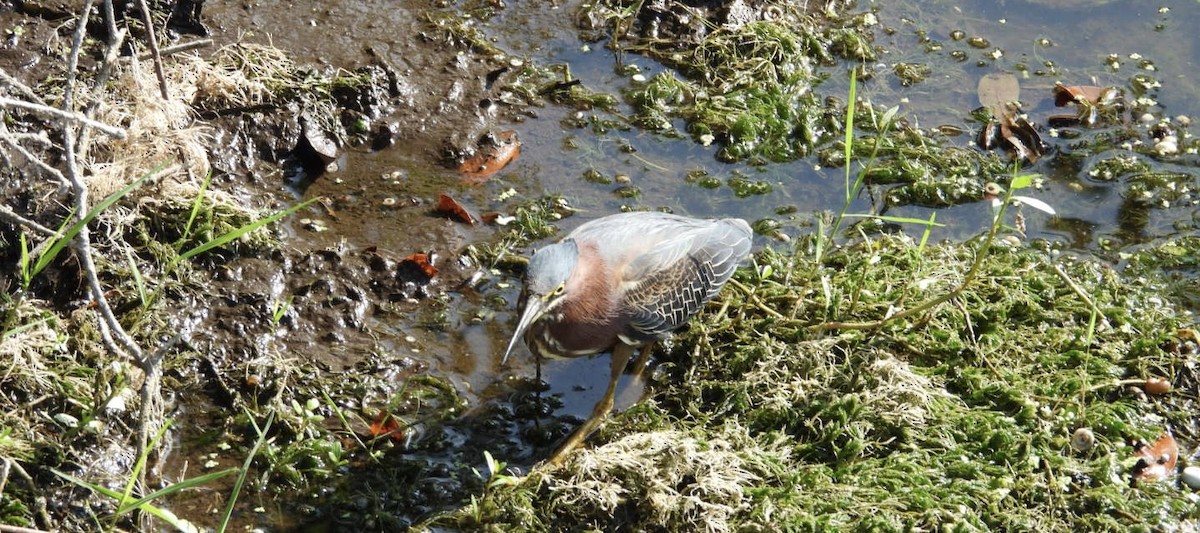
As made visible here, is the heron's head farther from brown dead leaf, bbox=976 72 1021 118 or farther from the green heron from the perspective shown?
brown dead leaf, bbox=976 72 1021 118

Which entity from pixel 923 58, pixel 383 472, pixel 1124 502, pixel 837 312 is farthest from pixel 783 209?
pixel 383 472

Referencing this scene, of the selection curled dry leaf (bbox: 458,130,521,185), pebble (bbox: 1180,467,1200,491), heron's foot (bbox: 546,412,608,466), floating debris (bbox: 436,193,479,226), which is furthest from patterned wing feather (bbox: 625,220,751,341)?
pebble (bbox: 1180,467,1200,491)

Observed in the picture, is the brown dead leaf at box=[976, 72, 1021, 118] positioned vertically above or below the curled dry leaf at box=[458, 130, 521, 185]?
above

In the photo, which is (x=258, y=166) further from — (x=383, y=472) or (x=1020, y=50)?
(x=1020, y=50)

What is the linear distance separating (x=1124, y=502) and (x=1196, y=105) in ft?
11.6

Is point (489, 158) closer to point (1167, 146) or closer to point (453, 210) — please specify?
point (453, 210)

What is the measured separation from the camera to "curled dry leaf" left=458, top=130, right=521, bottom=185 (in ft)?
→ 19.3

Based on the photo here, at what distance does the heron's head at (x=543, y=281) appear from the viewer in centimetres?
420

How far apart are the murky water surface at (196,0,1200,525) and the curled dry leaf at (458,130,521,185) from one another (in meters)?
0.06

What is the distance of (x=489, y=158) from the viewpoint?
19.4 ft

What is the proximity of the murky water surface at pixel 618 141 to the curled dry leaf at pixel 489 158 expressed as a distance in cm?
6

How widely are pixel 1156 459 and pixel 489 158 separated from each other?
3552mm

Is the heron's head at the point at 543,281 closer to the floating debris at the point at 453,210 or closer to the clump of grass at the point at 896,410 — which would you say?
the clump of grass at the point at 896,410

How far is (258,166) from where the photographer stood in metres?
5.61
